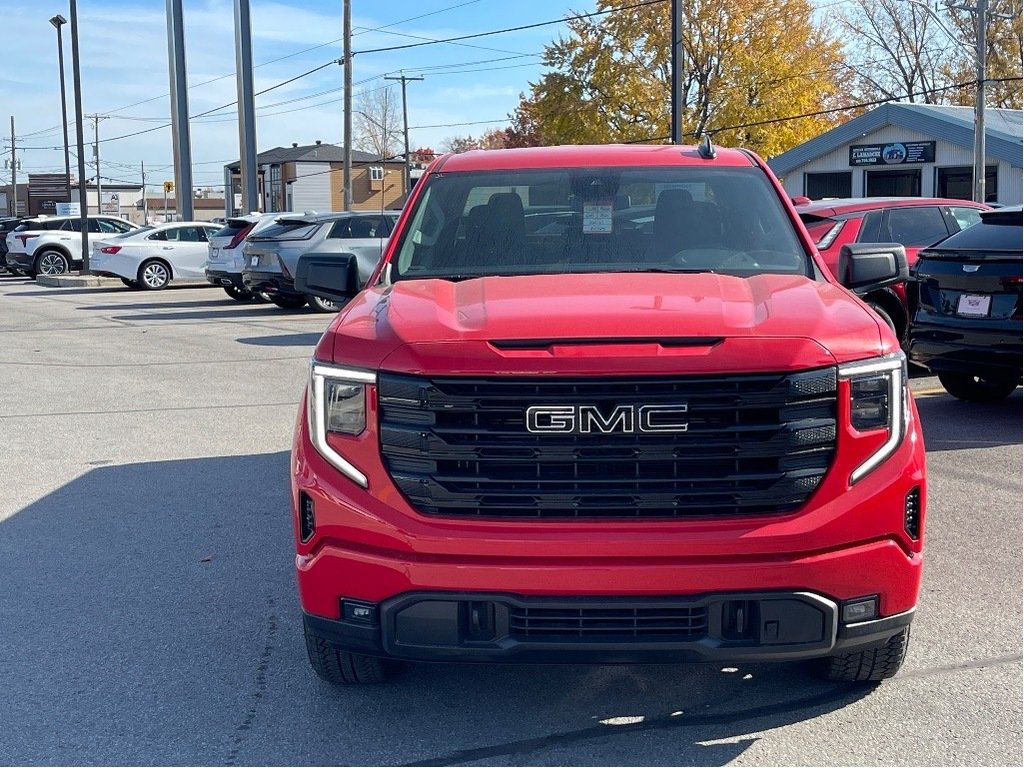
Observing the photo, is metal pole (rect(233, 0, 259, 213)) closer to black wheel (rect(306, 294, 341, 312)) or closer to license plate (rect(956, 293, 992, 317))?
black wheel (rect(306, 294, 341, 312))

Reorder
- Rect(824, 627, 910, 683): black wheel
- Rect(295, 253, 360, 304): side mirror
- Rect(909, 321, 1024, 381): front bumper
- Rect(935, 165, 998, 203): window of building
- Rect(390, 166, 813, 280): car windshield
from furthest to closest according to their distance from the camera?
Rect(935, 165, 998, 203): window of building, Rect(909, 321, 1024, 381): front bumper, Rect(295, 253, 360, 304): side mirror, Rect(390, 166, 813, 280): car windshield, Rect(824, 627, 910, 683): black wheel

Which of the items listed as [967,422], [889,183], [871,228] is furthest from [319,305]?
[889,183]

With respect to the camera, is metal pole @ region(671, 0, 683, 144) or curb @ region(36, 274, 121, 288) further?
curb @ region(36, 274, 121, 288)

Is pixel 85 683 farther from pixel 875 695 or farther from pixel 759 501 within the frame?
pixel 875 695

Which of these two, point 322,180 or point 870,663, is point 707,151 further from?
point 322,180

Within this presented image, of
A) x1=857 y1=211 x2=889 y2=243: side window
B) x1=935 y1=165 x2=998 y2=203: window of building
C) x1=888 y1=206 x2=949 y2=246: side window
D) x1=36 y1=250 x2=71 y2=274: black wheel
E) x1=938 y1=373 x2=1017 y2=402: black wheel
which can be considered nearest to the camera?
x1=938 y1=373 x2=1017 y2=402: black wheel

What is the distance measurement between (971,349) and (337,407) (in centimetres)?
649

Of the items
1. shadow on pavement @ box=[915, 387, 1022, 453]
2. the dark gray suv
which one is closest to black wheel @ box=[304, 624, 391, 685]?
shadow on pavement @ box=[915, 387, 1022, 453]

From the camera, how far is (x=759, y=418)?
352 cm

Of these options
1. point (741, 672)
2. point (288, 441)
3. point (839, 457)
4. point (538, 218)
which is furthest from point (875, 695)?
point (288, 441)

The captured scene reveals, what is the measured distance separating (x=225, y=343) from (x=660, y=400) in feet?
42.8

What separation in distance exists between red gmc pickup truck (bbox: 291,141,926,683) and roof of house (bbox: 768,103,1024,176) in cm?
3577

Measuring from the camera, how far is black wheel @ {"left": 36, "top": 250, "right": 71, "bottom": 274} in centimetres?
3438

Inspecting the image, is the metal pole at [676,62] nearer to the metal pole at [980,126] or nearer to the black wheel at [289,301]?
the black wheel at [289,301]
